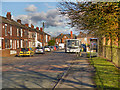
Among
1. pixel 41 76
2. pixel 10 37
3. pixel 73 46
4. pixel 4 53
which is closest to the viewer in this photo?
pixel 41 76

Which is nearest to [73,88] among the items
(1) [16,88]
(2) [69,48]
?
(1) [16,88]

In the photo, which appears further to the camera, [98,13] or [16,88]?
[98,13]

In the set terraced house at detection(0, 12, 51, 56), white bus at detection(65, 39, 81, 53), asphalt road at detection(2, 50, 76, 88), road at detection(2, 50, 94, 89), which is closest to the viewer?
road at detection(2, 50, 94, 89)

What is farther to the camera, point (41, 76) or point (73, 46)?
point (73, 46)

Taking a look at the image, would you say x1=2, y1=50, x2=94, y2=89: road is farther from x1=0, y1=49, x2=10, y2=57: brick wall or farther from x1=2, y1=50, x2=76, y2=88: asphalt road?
x1=0, y1=49, x2=10, y2=57: brick wall

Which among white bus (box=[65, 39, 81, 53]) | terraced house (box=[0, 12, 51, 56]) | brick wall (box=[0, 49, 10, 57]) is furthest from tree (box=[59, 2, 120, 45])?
white bus (box=[65, 39, 81, 53])

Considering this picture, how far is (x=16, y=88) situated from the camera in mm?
7523

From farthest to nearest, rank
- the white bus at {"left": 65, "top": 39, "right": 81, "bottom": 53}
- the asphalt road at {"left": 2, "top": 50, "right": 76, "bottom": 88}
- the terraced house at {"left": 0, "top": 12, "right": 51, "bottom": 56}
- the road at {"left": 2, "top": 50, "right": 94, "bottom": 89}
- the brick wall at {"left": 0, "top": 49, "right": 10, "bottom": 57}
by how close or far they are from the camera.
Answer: the white bus at {"left": 65, "top": 39, "right": 81, "bottom": 53}, the terraced house at {"left": 0, "top": 12, "right": 51, "bottom": 56}, the brick wall at {"left": 0, "top": 49, "right": 10, "bottom": 57}, the asphalt road at {"left": 2, "top": 50, "right": 76, "bottom": 88}, the road at {"left": 2, "top": 50, "right": 94, "bottom": 89}

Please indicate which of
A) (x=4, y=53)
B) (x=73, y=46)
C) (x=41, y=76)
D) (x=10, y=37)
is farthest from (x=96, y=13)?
(x=10, y=37)

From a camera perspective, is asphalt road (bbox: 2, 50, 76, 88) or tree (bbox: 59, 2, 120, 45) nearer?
asphalt road (bbox: 2, 50, 76, 88)

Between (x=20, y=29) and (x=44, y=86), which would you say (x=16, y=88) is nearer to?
(x=44, y=86)

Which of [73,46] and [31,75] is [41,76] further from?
[73,46]

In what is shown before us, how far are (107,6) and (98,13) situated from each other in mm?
744

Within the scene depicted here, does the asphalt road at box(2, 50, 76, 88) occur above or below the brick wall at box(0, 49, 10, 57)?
below
